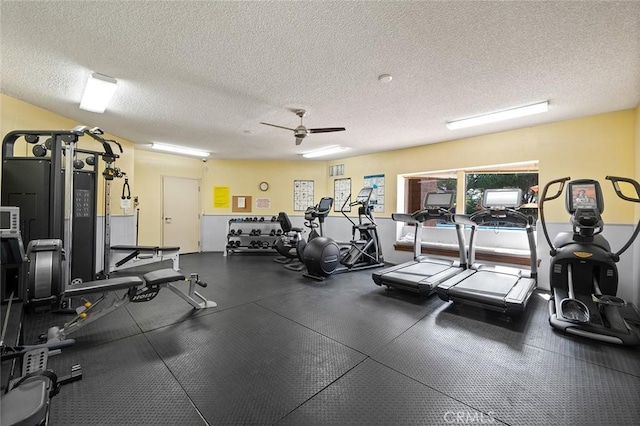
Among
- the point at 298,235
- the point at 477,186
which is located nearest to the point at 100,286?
the point at 298,235

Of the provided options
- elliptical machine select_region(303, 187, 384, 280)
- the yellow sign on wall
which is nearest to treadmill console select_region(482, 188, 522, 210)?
elliptical machine select_region(303, 187, 384, 280)

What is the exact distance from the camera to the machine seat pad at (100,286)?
7.17ft

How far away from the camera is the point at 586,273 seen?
2.92 m

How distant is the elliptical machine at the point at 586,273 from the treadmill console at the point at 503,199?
502 mm

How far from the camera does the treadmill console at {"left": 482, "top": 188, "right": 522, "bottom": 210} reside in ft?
11.4

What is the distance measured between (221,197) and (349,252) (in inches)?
162

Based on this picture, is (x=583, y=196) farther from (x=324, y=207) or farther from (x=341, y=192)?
(x=341, y=192)

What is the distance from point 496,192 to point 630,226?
5.41ft

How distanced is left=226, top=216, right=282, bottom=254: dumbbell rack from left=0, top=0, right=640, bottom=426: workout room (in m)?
1.75

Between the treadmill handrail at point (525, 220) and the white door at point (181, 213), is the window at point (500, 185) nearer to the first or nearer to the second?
the treadmill handrail at point (525, 220)

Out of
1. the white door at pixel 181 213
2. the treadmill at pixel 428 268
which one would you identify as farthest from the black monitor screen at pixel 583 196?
the white door at pixel 181 213

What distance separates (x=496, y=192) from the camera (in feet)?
12.0

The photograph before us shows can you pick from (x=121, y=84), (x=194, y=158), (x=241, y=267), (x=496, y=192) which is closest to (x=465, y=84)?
(x=496, y=192)

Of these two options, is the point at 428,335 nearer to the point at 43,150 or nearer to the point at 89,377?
the point at 89,377
